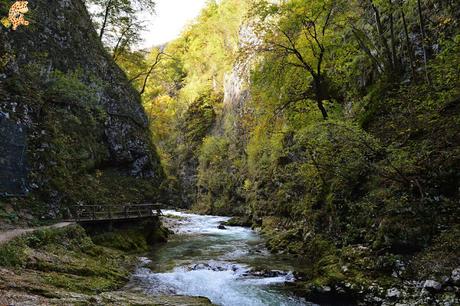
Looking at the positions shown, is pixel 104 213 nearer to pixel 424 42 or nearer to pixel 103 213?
pixel 103 213

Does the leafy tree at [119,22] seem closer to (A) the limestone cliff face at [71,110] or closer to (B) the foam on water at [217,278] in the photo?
(A) the limestone cliff face at [71,110]

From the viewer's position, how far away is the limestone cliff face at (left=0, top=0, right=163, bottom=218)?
14.6 meters

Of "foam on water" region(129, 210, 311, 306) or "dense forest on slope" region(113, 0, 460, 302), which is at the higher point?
"dense forest on slope" region(113, 0, 460, 302)

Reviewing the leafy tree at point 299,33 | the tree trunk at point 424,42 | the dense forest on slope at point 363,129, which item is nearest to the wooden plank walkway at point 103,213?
the dense forest on slope at point 363,129

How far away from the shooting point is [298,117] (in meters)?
15.6

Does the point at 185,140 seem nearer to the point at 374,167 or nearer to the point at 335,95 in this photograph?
the point at 335,95

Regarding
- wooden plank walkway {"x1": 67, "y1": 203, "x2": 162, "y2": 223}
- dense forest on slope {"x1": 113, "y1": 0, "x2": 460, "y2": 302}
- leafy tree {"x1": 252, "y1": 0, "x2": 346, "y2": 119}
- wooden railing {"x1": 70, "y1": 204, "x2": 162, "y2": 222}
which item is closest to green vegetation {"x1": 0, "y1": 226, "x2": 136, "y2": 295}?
wooden plank walkway {"x1": 67, "y1": 203, "x2": 162, "y2": 223}

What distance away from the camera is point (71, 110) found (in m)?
18.6

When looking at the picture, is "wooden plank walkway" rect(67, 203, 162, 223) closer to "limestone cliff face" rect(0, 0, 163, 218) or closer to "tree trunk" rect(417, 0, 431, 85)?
"limestone cliff face" rect(0, 0, 163, 218)

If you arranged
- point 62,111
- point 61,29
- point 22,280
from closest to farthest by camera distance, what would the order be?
point 22,280, point 62,111, point 61,29

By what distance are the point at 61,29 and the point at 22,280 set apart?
1759 centimetres

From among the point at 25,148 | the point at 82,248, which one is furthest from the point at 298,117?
the point at 25,148

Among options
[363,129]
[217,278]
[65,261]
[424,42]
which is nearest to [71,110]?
[65,261]

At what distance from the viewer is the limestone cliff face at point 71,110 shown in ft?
47.9
